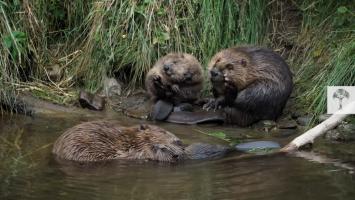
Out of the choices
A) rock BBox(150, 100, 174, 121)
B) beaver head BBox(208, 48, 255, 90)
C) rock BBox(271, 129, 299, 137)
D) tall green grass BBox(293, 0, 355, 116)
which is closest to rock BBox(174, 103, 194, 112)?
rock BBox(150, 100, 174, 121)

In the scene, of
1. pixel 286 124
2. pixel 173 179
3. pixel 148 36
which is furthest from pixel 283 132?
pixel 173 179

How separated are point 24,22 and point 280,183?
152 inches

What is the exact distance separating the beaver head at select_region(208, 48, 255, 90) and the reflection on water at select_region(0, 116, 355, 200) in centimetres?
149

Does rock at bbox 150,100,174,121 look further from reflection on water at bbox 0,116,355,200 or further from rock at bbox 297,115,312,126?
reflection on water at bbox 0,116,355,200

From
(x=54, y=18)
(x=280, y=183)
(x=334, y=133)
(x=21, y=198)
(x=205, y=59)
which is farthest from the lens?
(x=54, y=18)

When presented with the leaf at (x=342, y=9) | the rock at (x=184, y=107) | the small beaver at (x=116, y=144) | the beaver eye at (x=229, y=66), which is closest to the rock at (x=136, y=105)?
the rock at (x=184, y=107)

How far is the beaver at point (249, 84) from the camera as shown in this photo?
272 inches

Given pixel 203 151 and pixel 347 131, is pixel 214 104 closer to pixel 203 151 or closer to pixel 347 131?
pixel 347 131

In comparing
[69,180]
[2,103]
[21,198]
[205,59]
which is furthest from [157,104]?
[21,198]

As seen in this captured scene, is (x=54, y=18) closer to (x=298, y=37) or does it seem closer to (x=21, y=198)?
(x=298, y=37)

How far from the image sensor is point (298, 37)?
7934 mm

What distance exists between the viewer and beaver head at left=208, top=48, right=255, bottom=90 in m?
7.09

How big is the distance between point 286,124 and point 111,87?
6.24 ft

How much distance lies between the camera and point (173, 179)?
16.7ft
